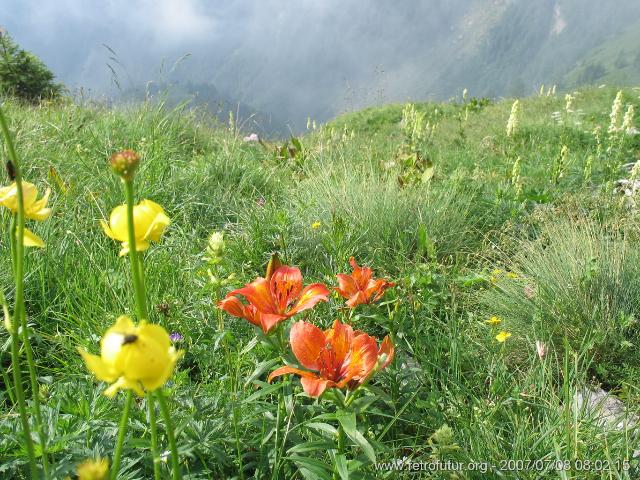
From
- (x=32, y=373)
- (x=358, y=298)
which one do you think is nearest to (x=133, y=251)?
(x=32, y=373)

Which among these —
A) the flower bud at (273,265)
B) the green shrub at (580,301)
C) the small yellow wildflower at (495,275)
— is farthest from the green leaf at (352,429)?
the small yellow wildflower at (495,275)

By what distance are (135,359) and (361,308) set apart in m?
1.59

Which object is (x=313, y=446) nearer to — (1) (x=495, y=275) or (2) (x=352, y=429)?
(2) (x=352, y=429)

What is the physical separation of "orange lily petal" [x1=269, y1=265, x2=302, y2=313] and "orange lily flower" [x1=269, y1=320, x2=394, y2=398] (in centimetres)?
9

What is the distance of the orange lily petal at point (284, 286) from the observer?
1.06m

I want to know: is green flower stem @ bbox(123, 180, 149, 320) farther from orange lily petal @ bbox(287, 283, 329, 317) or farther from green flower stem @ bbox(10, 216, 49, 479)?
orange lily petal @ bbox(287, 283, 329, 317)

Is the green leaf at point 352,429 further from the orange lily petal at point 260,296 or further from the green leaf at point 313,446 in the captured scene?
the orange lily petal at point 260,296

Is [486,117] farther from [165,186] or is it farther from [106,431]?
[106,431]

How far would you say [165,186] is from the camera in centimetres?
331

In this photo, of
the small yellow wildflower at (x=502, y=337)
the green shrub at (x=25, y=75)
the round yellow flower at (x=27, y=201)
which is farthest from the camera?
the green shrub at (x=25, y=75)

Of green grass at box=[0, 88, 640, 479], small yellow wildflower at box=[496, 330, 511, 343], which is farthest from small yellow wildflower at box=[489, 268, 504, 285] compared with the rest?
small yellow wildflower at box=[496, 330, 511, 343]

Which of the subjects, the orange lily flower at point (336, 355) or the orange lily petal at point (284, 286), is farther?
the orange lily petal at point (284, 286)

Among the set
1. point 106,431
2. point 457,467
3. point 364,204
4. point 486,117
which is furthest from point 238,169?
point 486,117

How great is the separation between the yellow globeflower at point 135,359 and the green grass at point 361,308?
22.0 inches
